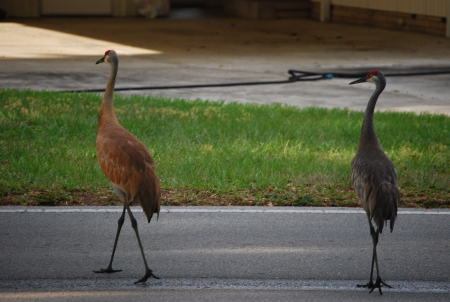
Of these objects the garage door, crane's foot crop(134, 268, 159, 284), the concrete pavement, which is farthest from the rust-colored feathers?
the garage door

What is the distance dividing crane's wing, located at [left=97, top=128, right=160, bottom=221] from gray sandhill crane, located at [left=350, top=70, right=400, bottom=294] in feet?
4.95

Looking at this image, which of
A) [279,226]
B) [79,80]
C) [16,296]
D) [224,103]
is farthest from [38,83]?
[16,296]

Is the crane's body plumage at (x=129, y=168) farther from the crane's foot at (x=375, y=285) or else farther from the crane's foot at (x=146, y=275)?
the crane's foot at (x=375, y=285)

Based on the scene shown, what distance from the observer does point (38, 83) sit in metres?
17.4

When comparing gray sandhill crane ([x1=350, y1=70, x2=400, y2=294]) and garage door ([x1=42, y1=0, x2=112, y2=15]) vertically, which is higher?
garage door ([x1=42, y1=0, x2=112, y2=15])

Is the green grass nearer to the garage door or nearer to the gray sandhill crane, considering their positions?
the gray sandhill crane

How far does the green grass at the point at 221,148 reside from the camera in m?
10.0

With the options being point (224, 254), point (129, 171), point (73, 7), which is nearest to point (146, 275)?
point (129, 171)

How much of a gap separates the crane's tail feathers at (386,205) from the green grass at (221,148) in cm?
266

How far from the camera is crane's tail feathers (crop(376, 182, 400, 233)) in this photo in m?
6.89

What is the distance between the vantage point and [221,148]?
39.0 ft

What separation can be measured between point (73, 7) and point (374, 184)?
24.9 meters

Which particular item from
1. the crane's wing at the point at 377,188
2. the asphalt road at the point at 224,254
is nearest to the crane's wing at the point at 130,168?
the asphalt road at the point at 224,254

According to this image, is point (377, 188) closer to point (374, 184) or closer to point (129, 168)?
point (374, 184)
